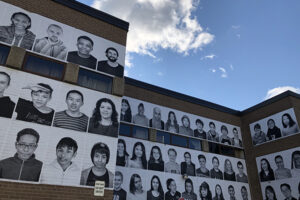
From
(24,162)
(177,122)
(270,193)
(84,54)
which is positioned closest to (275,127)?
(270,193)

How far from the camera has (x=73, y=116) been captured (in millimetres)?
9219

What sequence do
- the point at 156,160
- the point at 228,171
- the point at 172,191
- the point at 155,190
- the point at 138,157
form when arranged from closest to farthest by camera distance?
the point at 155,190 < the point at 138,157 < the point at 172,191 < the point at 156,160 < the point at 228,171

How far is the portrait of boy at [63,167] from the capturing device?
26.1 feet

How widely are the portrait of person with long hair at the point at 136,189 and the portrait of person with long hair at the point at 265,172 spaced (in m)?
9.88

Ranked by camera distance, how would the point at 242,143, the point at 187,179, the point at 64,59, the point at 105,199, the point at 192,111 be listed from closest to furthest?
the point at 105,199
the point at 64,59
the point at 187,179
the point at 192,111
the point at 242,143

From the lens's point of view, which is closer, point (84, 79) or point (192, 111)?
point (84, 79)

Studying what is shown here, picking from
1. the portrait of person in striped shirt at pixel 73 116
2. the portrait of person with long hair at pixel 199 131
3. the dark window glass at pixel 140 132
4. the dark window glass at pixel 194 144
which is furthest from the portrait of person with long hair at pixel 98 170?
the portrait of person with long hair at pixel 199 131

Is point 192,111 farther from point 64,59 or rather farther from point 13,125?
point 13,125

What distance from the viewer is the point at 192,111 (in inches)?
710

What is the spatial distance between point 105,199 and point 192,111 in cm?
1110

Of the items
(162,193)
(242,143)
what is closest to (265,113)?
(242,143)

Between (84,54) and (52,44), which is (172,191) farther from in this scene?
(52,44)

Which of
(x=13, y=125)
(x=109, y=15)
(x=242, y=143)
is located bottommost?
(x=13, y=125)

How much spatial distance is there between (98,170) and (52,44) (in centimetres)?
577
